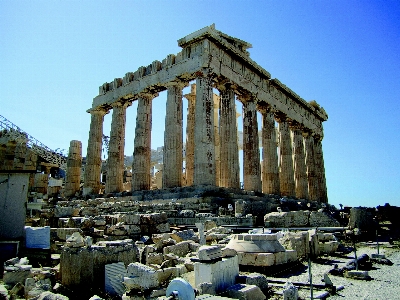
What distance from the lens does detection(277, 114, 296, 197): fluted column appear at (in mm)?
25027

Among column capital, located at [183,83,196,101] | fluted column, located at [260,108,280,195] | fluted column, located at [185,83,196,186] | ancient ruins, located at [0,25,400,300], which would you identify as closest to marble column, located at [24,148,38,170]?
ancient ruins, located at [0,25,400,300]

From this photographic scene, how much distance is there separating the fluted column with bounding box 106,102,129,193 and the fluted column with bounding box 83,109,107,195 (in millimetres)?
1810

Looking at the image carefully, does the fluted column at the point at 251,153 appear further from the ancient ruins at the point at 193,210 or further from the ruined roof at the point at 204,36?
the ruined roof at the point at 204,36

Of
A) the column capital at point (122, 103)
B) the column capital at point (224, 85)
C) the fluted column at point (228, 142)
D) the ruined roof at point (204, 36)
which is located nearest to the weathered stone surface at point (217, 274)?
the fluted column at point (228, 142)

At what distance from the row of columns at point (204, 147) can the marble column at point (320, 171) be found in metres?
3.41

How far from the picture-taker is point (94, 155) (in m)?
24.5

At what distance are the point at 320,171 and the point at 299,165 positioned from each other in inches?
199

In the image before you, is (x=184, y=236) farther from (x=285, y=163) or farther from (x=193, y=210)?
(x=285, y=163)

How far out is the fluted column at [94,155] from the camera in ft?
78.8

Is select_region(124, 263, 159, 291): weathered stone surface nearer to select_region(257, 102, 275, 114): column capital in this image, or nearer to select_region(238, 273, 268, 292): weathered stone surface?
select_region(238, 273, 268, 292): weathered stone surface

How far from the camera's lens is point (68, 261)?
525 cm

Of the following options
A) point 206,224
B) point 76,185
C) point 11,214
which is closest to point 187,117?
point 76,185

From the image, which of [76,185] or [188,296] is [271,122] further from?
[188,296]

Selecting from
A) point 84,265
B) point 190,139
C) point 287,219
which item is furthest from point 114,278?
point 190,139
